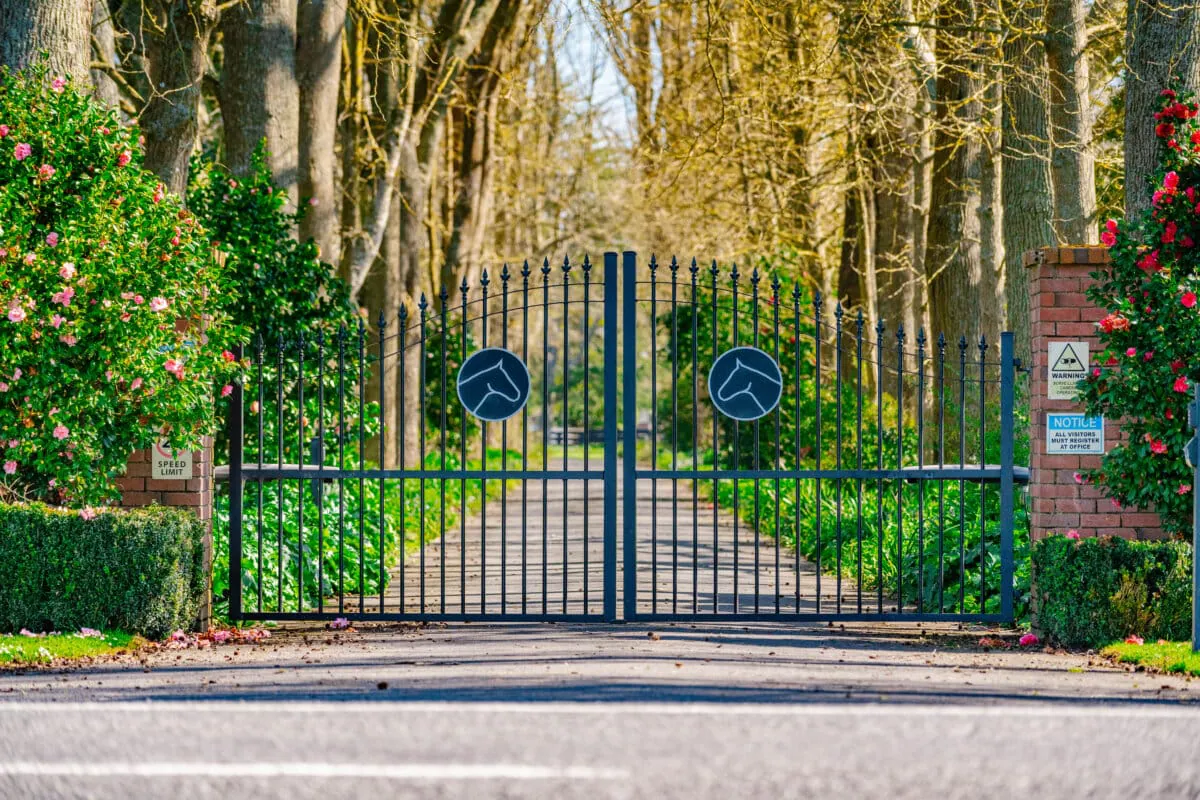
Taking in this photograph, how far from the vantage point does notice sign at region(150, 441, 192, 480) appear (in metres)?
10.4

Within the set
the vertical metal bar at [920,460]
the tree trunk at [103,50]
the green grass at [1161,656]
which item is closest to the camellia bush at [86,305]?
the tree trunk at [103,50]

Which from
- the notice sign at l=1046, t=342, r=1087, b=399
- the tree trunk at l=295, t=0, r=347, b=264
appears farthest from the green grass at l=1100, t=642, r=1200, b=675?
the tree trunk at l=295, t=0, r=347, b=264

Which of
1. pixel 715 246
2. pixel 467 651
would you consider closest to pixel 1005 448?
pixel 467 651

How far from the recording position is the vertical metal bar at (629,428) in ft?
33.7

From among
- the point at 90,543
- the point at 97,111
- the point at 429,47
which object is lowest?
the point at 90,543

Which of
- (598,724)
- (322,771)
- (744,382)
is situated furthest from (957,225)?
(322,771)

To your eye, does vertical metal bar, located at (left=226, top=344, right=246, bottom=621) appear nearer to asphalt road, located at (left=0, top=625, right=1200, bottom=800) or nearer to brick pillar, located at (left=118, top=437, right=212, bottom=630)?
brick pillar, located at (left=118, top=437, right=212, bottom=630)

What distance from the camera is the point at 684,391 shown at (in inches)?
1421

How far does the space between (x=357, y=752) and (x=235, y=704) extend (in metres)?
1.43

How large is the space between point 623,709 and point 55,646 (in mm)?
3891

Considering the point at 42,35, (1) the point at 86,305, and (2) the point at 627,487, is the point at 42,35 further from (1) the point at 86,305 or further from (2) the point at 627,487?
(2) the point at 627,487

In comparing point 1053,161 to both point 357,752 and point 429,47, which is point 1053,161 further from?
point 357,752

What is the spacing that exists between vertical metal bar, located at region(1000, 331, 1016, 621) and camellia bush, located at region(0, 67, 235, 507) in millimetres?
5282

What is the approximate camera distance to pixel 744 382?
10586 millimetres
